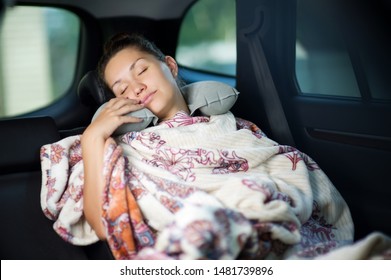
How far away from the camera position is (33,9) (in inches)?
117

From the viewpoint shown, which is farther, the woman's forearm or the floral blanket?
the woman's forearm

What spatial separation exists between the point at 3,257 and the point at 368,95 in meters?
1.20

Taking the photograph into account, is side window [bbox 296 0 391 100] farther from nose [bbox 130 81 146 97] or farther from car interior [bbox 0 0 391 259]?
nose [bbox 130 81 146 97]

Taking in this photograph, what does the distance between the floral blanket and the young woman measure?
2.1 inches

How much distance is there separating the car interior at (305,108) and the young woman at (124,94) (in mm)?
144

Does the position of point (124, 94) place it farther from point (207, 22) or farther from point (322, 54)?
point (207, 22)

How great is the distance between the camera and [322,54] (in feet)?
6.63

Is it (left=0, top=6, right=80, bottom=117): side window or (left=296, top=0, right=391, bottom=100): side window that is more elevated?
(left=296, top=0, right=391, bottom=100): side window

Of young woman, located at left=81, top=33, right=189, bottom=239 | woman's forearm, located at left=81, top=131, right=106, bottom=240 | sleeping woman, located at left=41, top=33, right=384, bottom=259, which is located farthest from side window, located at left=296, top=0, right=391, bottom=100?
woman's forearm, located at left=81, top=131, right=106, bottom=240

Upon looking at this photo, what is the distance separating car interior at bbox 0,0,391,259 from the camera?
1.67m

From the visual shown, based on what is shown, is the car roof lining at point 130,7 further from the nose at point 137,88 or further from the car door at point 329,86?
the nose at point 137,88

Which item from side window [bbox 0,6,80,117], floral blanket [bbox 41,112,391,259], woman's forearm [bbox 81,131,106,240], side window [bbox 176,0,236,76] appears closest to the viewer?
floral blanket [bbox 41,112,391,259]

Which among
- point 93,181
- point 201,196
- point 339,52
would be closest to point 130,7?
point 339,52
